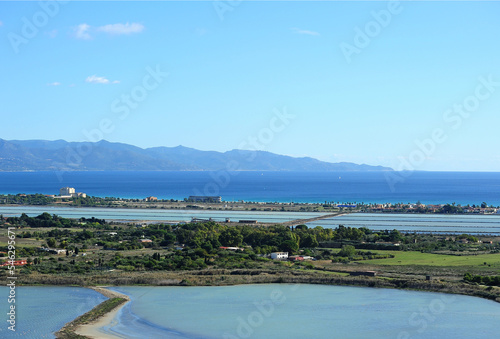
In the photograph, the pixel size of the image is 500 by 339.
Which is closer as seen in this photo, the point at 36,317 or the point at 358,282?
the point at 36,317

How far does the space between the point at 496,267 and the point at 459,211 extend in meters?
55.3

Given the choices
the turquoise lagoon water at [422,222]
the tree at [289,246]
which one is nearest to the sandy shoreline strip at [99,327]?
the tree at [289,246]

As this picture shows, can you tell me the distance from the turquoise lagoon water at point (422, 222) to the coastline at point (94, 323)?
134 ft

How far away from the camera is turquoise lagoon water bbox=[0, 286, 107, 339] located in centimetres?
2198

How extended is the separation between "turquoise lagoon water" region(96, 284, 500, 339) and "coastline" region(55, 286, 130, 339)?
1.28ft

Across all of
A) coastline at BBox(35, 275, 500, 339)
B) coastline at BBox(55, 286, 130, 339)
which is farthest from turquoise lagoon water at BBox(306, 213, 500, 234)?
coastline at BBox(55, 286, 130, 339)

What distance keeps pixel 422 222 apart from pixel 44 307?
54353 mm

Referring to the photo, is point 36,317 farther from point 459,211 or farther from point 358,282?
point 459,211

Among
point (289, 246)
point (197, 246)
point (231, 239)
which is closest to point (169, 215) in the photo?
point (231, 239)

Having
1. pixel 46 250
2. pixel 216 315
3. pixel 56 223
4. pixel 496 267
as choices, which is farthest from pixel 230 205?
pixel 216 315

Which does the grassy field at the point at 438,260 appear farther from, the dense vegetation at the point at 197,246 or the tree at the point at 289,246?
the tree at the point at 289,246

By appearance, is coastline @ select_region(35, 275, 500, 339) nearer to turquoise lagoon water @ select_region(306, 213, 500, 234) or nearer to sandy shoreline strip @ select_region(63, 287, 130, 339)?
sandy shoreline strip @ select_region(63, 287, 130, 339)

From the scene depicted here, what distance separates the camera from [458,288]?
28.8m

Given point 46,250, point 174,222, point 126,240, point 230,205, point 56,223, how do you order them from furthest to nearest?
point 230,205 < point 174,222 < point 56,223 < point 126,240 < point 46,250
